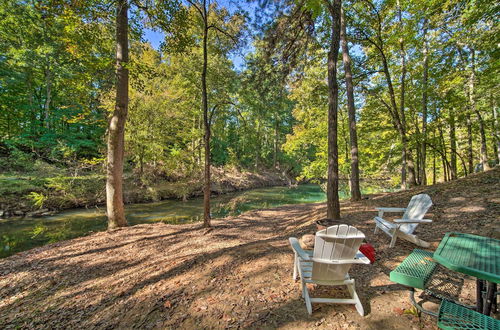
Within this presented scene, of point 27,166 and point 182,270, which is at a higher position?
point 27,166

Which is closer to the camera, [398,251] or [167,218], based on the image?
[398,251]

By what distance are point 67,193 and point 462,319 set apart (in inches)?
483

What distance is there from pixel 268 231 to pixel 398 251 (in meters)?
3.48

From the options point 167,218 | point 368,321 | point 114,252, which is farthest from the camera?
point 167,218

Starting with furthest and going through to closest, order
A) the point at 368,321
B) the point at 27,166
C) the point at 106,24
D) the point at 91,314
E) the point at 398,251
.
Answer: the point at 27,166 → the point at 106,24 → the point at 398,251 → the point at 91,314 → the point at 368,321

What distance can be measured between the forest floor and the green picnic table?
0.57 m

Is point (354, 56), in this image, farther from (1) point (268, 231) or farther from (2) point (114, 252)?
(2) point (114, 252)

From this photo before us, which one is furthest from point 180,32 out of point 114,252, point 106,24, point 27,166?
point 27,166

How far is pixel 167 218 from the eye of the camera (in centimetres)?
912

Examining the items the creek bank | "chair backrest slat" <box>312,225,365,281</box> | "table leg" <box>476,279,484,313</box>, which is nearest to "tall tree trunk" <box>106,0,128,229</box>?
the creek bank

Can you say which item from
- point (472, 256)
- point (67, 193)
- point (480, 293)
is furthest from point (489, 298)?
point (67, 193)

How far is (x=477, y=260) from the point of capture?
62.6 inches

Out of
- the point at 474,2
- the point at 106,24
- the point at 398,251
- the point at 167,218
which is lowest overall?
the point at 167,218

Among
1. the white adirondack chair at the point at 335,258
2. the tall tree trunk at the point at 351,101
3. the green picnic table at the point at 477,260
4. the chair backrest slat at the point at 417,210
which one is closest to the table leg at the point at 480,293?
the green picnic table at the point at 477,260
